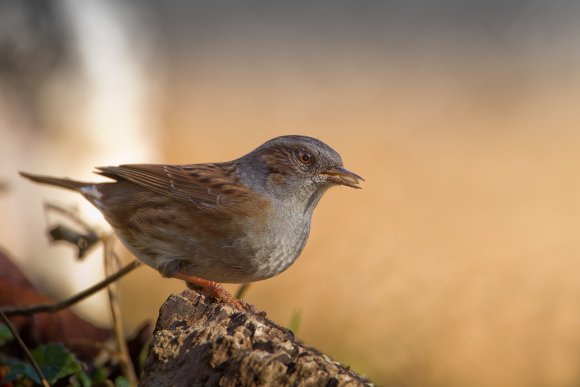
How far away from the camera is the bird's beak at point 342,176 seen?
3787 millimetres

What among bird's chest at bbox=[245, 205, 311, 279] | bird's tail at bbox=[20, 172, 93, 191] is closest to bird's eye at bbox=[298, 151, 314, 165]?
bird's chest at bbox=[245, 205, 311, 279]

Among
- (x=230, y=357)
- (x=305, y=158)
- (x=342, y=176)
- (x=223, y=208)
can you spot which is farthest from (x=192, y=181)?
(x=230, y=357)

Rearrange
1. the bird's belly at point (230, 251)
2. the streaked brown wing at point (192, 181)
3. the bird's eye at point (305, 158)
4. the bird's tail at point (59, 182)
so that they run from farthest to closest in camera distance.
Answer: the bird's tail at point (59, 182) < the bird's eye at point (305, 158) < the streaked brown wing at point (192, 181) < the bird's belly at point (230, 251)

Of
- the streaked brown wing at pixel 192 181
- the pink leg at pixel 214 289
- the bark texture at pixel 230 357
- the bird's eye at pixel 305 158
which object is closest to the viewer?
the bark texture at pixel 230 357

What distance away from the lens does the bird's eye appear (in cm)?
386

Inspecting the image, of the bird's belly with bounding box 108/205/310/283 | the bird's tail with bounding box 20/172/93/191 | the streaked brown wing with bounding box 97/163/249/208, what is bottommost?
the bird's belly with bounding box 108/205/310/283

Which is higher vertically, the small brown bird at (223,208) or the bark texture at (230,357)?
the small brown bird at (223,208)

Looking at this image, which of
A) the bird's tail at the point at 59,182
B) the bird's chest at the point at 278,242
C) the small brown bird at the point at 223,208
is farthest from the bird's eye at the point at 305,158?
the bird's tail at the point at 59,182

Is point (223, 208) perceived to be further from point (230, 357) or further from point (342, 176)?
point (230, 357)

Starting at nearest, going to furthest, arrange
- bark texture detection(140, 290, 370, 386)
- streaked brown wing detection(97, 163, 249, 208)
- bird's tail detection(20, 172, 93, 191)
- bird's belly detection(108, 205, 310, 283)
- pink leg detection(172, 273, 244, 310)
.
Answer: bark texture detection(140, 290, 370, 386)
pink leg detection(172, 273, 244, 310)
bird's belly detection(108, 205, 310, 283)
streaked brown wing detection(97, 163, 249, 208)
bird's tail detection(20, 172, 93, 191)

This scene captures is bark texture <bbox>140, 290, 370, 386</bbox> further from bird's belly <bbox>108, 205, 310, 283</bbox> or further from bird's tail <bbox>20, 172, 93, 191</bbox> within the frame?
bird's tail <bbox>20, 172, 93, 191</bbox>

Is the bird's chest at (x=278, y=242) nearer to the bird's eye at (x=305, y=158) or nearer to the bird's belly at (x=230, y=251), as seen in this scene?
the bird's belly at (x=230, y=251)

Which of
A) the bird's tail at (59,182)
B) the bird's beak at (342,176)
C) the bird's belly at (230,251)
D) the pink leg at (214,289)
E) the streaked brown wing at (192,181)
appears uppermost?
the bird's beak at (342,176)

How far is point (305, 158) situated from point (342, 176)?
20cm
